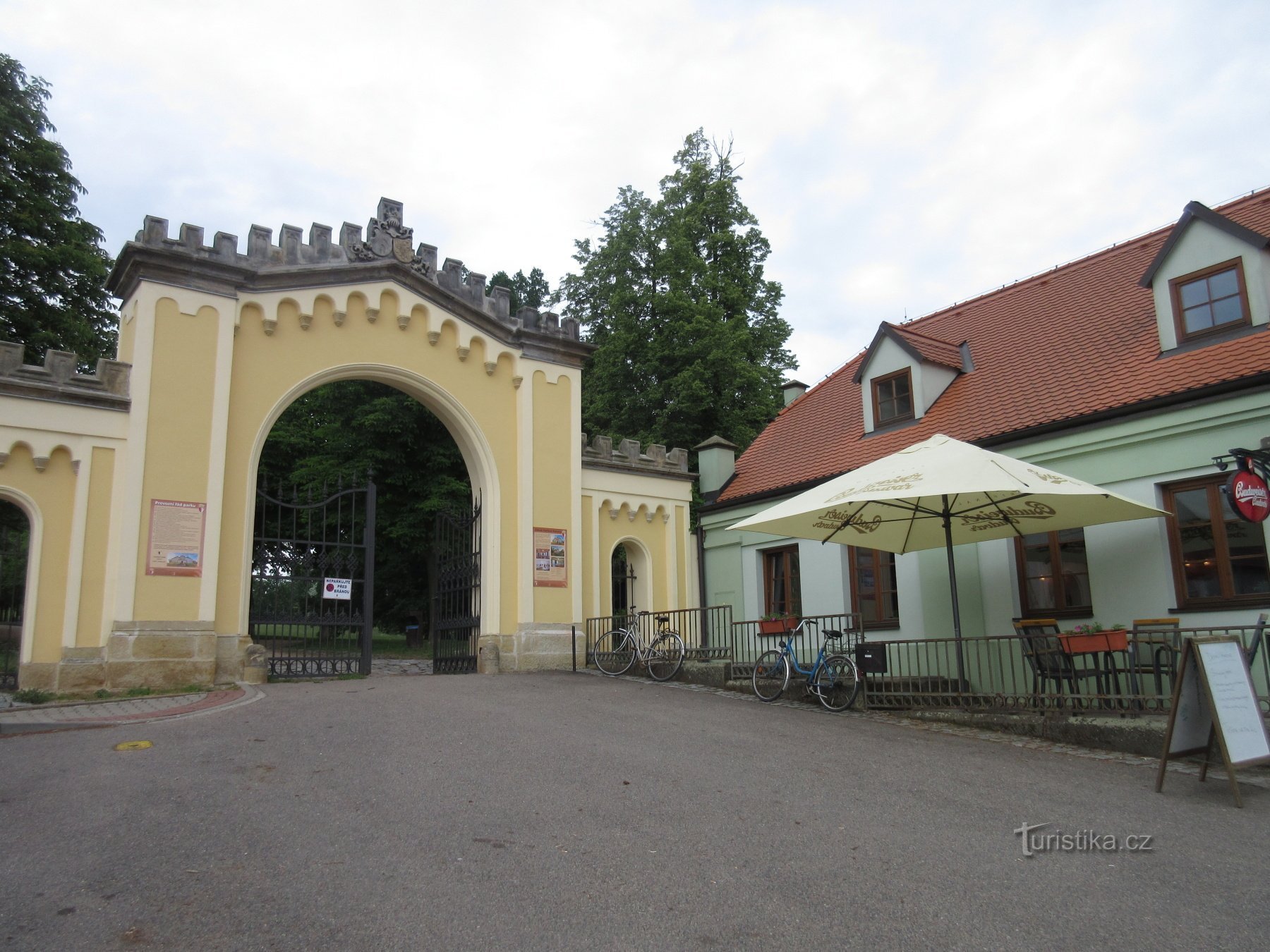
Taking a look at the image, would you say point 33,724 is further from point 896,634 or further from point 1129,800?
point 896,634

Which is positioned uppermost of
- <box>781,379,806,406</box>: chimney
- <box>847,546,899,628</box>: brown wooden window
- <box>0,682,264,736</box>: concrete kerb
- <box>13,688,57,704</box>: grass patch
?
<box>781,379,806,406</box>: chimney

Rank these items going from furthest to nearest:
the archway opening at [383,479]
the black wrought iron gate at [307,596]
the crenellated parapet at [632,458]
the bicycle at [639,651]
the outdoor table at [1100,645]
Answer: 1. the archway opening at [383,479]
2. the crenellated parapet at [632,458]
3. the bicycle at [639,651]
4. the black wrought iron gate at [307,596]
5. the outdoor table at [1100,645]

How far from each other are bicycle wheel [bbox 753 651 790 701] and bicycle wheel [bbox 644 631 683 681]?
2078 millimetres

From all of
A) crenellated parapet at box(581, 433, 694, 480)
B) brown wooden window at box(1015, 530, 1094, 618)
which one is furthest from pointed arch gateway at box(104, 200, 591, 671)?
brown wooden window at box(1015, 530, 1094, 618)

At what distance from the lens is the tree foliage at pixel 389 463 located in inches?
936

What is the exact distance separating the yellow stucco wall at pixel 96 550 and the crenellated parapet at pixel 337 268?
2.72 m

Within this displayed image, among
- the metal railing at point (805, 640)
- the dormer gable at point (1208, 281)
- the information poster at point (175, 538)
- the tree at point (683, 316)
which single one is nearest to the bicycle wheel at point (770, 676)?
the metal railing at point (805, 640)

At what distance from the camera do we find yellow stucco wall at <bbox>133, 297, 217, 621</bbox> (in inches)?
477

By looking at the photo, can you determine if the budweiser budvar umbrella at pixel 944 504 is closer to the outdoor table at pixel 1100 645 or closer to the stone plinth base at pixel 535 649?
the outdoor table at pixel 1100 645

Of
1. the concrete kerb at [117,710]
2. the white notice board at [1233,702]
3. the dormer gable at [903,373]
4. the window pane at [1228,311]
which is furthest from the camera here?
the dormer gable at [903,373]

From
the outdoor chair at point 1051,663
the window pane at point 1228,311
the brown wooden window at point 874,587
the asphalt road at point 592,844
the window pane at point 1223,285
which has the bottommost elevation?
the asphalt road at point 592,844

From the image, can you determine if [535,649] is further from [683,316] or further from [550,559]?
[683,316]

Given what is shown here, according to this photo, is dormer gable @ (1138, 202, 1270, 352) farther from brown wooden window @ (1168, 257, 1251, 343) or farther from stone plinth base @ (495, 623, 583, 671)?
stone plinth base @ (495, 623, 583, 671)

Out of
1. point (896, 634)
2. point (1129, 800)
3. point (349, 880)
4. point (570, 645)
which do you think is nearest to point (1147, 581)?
point (896, 634)
